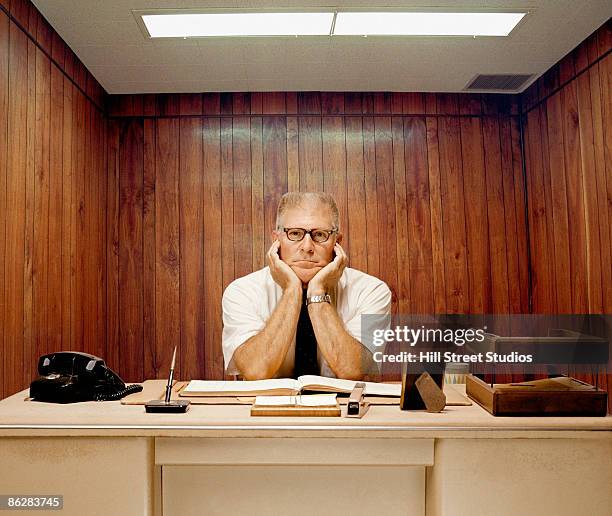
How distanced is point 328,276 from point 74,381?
3.69 ft

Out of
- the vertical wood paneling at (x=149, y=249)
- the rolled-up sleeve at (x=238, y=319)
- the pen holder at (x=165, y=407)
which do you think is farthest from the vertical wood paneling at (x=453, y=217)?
the pen holder at (x=165, y=407)

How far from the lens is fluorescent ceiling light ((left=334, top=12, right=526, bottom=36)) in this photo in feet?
8.64

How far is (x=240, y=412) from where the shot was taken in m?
1.48

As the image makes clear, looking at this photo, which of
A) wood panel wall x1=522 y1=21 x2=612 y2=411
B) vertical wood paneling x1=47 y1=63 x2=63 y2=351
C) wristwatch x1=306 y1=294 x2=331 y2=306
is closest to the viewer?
wristwatch x1=306 y1=294 x2=331 y2=306

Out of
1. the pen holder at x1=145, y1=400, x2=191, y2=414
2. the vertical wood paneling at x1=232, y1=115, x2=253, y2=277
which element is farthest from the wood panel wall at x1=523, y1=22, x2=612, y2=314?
the pen holder at x1=145, y1=400, x2=191, y2=414

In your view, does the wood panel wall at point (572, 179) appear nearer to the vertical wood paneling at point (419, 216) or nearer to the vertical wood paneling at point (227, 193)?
the vertical wood paneling at point (419, 216)

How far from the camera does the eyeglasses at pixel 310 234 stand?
246cm

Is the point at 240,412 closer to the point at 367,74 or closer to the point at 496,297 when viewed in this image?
the point at 367,74

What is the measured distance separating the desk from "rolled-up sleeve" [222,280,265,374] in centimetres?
87

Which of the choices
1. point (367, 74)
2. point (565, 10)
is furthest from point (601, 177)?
point (367, 74)

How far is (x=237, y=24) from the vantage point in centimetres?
270

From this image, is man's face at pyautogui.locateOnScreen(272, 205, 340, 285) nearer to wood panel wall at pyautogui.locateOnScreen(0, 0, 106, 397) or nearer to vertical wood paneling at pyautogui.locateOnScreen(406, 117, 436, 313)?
wood panel wall at pyautogui.locateOnScreen(0, 0, 106, 397)

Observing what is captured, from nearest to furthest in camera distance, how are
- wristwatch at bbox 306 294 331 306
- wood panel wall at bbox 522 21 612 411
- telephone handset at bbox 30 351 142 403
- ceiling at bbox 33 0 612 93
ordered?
1. telephone handset at bbox 30 351 142 403
2. wristwatch at bbox 306 294 331 306
3. ceiling at bbox 33 0 612 93
4. wood panel wall at bbox 522 21 612 411

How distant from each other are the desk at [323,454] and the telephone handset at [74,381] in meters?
0.18
